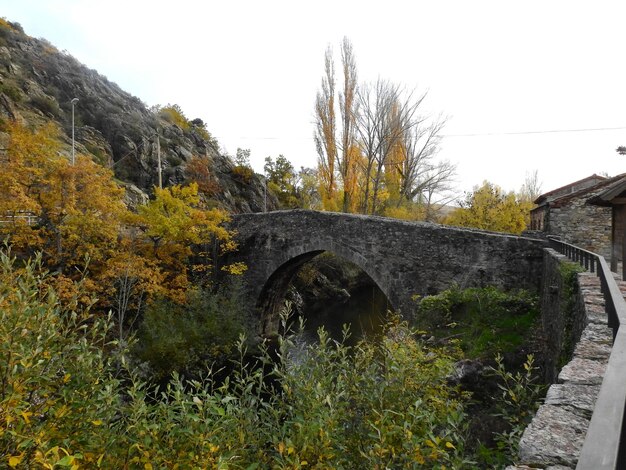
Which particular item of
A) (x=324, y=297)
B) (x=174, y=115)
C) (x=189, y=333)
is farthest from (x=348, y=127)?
(x=174, y=115)

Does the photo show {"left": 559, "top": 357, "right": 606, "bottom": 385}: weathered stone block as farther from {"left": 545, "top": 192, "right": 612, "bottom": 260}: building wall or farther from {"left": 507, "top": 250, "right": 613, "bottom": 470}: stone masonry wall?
{"left": 545, "top": 192, "right": 612, "bottom": 260}: building wall

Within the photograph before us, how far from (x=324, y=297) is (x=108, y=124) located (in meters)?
20.1

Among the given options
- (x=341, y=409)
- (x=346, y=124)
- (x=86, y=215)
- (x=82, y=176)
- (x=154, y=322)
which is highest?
(x=346, y=124)

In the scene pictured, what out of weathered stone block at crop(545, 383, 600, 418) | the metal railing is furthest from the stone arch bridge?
the metal railing

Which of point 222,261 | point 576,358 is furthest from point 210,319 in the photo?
point 576,358

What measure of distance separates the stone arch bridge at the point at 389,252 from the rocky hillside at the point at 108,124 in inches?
374

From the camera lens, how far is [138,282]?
40.5ft

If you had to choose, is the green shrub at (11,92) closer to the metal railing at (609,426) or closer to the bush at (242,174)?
the bush at (242,174)

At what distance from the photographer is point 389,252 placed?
37.7 feet

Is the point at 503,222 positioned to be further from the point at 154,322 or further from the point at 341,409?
the point at 341,409

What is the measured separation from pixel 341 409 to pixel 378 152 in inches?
878

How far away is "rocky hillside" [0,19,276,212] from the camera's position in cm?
2495

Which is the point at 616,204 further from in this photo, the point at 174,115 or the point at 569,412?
the point at 174,115

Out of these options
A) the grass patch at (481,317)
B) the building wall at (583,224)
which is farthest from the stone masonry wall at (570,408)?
the building wall at (583,224)
